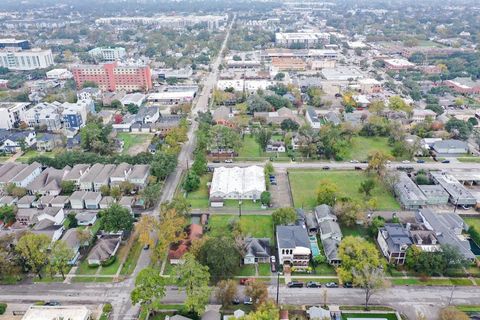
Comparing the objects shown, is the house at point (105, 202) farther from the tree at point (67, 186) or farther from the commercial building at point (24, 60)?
the commercial building at point (24, 60)

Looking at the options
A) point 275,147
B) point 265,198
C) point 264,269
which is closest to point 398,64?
point 275,147

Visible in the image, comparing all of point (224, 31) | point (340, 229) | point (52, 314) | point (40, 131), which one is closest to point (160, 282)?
point (52, 314)

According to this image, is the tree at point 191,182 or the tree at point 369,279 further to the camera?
the tree at point 191,182

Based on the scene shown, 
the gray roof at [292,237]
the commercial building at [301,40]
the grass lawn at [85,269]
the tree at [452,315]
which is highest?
the commercial building at [301,40]

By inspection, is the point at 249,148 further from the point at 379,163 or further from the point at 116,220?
the point at 116,220

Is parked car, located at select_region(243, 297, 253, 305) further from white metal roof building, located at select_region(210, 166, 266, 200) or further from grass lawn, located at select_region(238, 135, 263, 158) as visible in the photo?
grass lawn, located at select_region(238, 135, 263, 158)

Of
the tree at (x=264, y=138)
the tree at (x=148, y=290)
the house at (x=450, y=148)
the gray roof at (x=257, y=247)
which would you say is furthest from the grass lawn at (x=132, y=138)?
the house at (x=450, y=148)

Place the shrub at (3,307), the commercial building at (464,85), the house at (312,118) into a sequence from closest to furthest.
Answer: the shrub at (3,307)
the house at (312,118)
the commercial building at (464,85)
